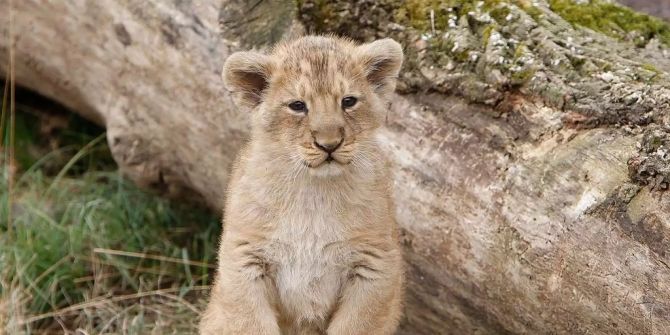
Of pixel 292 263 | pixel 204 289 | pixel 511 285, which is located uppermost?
pixel 292 263

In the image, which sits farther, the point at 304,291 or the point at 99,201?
the point at 99,201

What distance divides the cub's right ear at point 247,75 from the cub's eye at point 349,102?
443 millimetres

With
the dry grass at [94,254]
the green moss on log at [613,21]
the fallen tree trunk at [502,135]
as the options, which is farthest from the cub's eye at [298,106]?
the dry grass at [94,254]

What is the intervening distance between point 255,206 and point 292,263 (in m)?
0.34

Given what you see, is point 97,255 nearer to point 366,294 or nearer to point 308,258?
point 308,258

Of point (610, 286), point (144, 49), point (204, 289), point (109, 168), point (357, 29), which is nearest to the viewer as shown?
point (610, 286)

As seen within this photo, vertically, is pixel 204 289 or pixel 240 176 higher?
pixel 240 176

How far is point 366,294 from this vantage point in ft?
18.1

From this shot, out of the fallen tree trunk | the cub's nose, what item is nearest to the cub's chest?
the cub's nose

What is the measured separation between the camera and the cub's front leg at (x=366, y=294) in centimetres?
552

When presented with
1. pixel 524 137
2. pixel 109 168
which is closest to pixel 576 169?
pixel 524 137

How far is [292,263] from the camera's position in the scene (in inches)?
218

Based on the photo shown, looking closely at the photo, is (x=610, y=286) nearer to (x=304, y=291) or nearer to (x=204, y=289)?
(x=304, y=291)

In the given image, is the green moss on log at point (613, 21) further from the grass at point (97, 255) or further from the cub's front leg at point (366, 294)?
the grass at point (97, 255)
